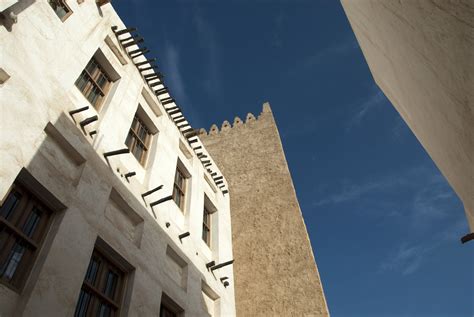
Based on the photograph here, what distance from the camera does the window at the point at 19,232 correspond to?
13.7 ft

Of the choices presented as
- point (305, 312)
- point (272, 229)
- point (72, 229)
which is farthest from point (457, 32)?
point (272, 229)

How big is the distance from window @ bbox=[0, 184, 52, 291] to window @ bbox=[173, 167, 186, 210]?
4383 millimetres

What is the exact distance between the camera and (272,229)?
48.3ft

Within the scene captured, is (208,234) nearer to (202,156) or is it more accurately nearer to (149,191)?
(202,156)

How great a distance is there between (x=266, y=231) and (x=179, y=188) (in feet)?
19.9

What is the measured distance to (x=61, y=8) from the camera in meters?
6.91

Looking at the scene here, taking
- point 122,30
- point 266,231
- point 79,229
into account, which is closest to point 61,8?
point 122,30

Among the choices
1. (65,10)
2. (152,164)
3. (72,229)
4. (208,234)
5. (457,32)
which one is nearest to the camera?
(457,32)

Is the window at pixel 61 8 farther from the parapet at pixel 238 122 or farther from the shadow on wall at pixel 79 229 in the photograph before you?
the parapet at pixel 238 122

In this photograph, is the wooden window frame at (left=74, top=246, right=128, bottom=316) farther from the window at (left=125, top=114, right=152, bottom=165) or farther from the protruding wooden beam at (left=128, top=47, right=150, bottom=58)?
the protruding wooden beam at (left=128, top=47, right=150, bottom=58)

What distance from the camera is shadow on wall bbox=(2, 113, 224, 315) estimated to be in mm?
4344

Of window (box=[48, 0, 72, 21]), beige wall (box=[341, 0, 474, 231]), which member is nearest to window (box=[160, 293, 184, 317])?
beige wall (box=[341, 0, 474, 231])

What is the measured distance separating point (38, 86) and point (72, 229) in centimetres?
204

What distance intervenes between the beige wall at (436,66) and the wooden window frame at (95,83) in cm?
481
